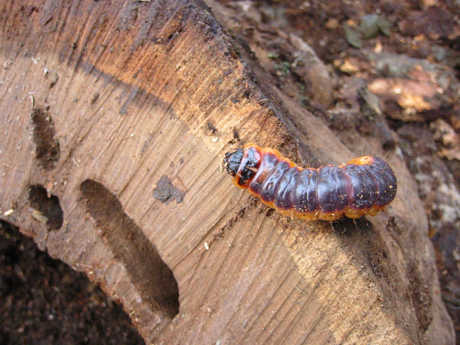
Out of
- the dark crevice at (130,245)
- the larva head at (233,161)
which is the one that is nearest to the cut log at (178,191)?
the dark crevice at (130,245)

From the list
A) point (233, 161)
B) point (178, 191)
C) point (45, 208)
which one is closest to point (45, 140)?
point (45, 208)

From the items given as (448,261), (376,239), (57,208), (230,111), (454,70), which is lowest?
(57,208)

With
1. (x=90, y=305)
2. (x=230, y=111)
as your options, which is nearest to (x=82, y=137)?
(x=230, y=111)

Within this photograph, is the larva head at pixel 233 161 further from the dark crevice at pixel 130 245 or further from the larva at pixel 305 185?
the dark crevice at pixel 130 245

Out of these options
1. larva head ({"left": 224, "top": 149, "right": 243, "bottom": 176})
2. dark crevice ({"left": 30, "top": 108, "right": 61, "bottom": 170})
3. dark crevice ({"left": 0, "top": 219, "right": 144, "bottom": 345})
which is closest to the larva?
larva head ({"left": 224, "top": 149, "right": 243, "bottom": 176})

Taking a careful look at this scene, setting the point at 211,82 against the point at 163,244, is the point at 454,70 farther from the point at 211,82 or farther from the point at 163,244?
the point at 163,244

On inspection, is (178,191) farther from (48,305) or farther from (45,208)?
(48,305)
